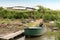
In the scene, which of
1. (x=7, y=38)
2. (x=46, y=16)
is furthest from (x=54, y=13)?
(x=7, y=38)

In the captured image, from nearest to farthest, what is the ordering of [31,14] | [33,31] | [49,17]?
[33,31], [49,17], [31,14]

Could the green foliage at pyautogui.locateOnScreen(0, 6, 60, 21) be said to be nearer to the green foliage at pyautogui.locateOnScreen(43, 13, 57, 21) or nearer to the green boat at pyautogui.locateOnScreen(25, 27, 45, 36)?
the green foliage at pyautogui.locateOnScreen(43, 13, 57, 21)

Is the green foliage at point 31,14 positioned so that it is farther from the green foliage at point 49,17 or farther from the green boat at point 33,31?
the green boat at point 33,31

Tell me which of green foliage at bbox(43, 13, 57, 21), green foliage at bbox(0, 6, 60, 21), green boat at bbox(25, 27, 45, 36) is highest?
green foliage at bbox(0, 6, 60, 21)

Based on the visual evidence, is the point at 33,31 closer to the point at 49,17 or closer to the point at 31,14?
the point at 49,17

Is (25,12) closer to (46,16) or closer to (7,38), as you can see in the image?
(46,16)

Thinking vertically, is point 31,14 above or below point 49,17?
above

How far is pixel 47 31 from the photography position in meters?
18.7

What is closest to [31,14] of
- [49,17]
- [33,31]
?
[49,17]

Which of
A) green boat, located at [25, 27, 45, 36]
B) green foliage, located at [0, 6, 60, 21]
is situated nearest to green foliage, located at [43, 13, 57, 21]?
green foliage, located at [0, 6, 60, 21]

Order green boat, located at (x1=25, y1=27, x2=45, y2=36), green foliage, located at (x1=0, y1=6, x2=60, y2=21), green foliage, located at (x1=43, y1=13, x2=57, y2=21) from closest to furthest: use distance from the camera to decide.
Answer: green boat, located at (x1=25, y1=27, x2=45, y2=36) < green foliage, located at (x1=43, y1=13, x2=57, y2=21) < green foliage, located at (x1=0, y1=6, x2=60, y2=21)

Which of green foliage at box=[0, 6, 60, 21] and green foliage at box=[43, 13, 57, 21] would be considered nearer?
green foliage at box=[43, 13, 57, 21]

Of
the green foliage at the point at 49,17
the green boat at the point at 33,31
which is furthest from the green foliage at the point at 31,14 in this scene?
the green boat at the point at 33,31

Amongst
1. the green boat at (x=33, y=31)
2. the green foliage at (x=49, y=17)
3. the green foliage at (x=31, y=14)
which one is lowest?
the green boat at (x=33, y=31)
